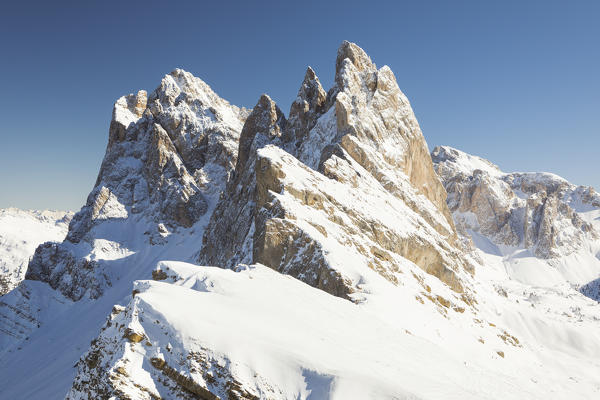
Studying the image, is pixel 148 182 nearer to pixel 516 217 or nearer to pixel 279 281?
pixel 279 281

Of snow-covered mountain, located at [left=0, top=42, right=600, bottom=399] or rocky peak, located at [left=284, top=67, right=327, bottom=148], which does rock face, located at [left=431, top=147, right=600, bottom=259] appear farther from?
rocky peak, located at [left=284, top=67, right=327, bottom=148]

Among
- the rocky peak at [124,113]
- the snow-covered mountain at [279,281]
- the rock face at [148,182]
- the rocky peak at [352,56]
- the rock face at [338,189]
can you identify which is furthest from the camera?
the rocky peak at [124,113]

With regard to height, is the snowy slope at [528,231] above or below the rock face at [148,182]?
above

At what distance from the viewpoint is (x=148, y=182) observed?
10694 cm

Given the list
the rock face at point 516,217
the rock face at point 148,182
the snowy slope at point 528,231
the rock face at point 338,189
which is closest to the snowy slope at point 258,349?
the rock face at point 338,189

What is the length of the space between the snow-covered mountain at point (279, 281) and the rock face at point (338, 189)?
307mm

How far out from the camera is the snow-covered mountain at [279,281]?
1216 centimetres

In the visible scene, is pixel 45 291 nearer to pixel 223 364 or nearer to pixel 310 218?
pixel 310 218

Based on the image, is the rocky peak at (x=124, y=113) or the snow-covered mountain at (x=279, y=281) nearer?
the snow-covered mountain at (x=279, y=281)

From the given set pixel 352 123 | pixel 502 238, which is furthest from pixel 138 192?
pixel 502 238

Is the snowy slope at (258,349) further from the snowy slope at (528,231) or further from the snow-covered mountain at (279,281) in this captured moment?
the snowy slope at (528,231)

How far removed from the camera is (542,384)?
94.6 ft

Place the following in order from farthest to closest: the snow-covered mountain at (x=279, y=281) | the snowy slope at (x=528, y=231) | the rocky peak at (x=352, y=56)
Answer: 1. the snowy slope at (x=528, y=231)
2. the rocky peak at (x=352, y=56)
3. the snow-covered mountain at (x=279, y=281)

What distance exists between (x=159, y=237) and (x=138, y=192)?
17817mm
